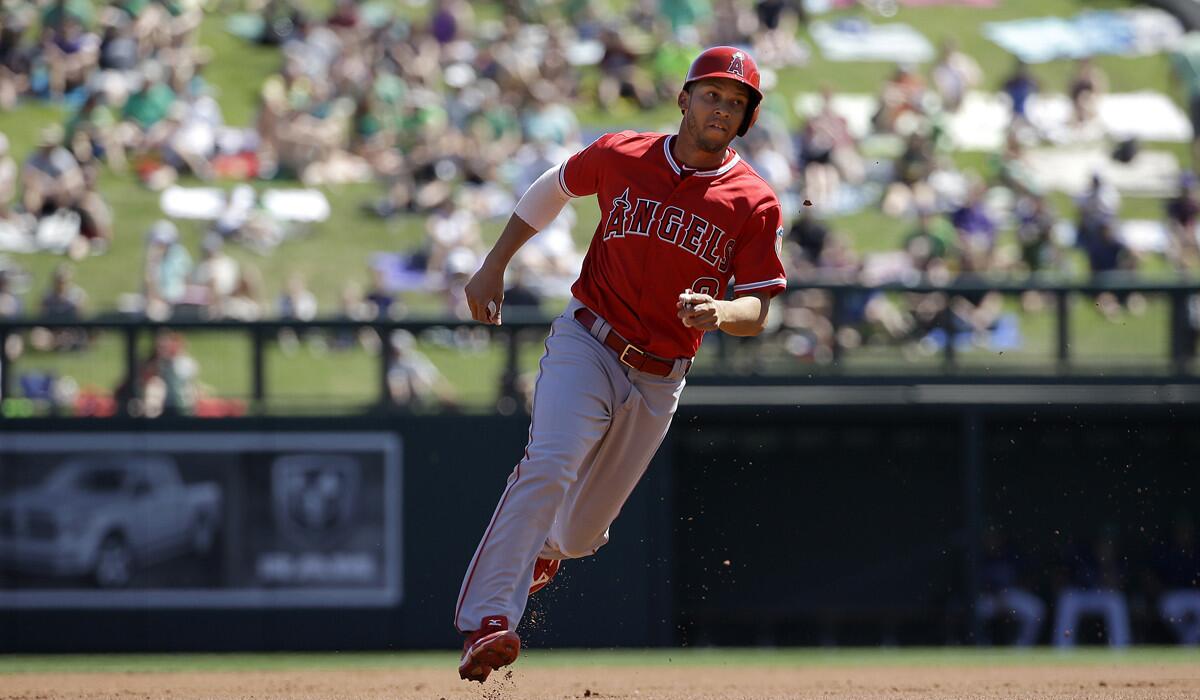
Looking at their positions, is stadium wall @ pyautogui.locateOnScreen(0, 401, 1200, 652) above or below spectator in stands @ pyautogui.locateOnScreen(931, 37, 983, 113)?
below

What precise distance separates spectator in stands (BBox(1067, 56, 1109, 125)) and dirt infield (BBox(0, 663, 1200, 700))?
829 centimetres

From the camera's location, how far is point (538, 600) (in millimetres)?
10281

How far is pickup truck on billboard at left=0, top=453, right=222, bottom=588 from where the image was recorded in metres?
10.6

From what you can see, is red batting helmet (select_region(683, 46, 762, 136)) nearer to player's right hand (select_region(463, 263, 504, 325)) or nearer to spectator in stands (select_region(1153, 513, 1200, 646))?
player's right hand (select_region(463, 263, 504, 325))

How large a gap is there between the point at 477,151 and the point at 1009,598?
586 centimetres

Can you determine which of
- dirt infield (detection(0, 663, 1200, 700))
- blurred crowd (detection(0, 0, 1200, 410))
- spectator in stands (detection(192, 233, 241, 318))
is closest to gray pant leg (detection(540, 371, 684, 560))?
dirt infield (detection(0, 663, 1200, 700))

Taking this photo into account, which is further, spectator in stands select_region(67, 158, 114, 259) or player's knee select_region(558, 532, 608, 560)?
spectator in stands select_region(67, 158, 114, 259)

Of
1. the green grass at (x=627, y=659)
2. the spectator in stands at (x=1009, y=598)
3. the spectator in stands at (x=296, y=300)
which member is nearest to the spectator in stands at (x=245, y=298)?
the spectator in stands at (x=296, y=300)

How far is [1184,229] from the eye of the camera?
14211 mm

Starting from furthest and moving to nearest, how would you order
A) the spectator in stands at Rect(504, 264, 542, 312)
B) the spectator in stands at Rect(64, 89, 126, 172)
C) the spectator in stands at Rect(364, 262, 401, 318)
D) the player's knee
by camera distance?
the spectator in stands at Rect(64, 89, 126, 172) → the spectator in stands at Rect(364, 262, 401, 318) → the spectator in stands at Rect(504, 264, 542, 312) → the player's knee

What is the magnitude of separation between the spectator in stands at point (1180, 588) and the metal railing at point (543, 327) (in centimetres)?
123

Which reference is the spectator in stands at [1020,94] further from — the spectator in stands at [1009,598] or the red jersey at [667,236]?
the red jersey at [667,236]

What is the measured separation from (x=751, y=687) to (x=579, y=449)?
266 cm

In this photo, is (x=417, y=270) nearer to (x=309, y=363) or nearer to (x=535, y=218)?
(x=309, y=363)
